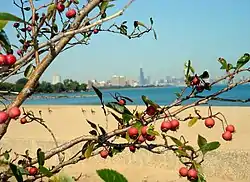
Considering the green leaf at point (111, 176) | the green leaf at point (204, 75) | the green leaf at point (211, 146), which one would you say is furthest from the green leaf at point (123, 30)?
the green leaf at point (111, 176)

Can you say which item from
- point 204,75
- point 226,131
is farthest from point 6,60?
point 226,131

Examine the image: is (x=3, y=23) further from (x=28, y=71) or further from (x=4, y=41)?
(x=28, y=71)

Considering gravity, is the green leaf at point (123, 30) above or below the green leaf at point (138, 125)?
above

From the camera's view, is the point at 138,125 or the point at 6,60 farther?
the point at 138,125

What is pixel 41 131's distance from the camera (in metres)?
11.1

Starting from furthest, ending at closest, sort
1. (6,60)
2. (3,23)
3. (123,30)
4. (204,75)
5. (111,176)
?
(123,30) < (204,75) < (6,60) < (3,23) < (111,176)

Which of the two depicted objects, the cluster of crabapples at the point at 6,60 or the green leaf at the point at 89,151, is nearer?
the cluster of crabapples at the point at 6,60

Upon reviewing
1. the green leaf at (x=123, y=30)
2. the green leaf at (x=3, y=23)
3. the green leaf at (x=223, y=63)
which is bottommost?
the green leaf at (x=223, y=63)

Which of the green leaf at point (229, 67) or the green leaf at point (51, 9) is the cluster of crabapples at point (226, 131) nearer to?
the green leaf at point (229, 67)

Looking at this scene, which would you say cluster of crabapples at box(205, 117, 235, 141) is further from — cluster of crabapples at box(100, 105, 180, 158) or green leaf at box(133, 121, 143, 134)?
green leaf at box(133, 121, 143, 134)

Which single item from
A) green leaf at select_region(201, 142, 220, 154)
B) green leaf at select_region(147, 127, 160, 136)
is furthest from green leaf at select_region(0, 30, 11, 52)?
green leaf at select_region(201, 142, 220, 154)

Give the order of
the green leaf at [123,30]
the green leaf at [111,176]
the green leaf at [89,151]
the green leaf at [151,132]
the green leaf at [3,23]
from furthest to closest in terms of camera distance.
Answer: the green leaf at [123,30] < the green leaf at [89,151] < the green leaf at [151,132] < the green leaf at [3,23] < the green leaf at [111,176]

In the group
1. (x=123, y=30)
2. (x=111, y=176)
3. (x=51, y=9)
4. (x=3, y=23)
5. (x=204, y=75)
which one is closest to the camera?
(x=111, y=176)

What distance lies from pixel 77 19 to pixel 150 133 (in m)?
0.45
